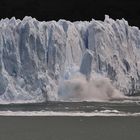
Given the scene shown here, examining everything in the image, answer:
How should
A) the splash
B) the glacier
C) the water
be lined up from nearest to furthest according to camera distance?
1. the water
2. the glacier
3. the splash

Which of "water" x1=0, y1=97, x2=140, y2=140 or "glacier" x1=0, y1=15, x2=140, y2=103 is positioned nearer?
"water" x1=0, y1=97, x2=140, y2=140

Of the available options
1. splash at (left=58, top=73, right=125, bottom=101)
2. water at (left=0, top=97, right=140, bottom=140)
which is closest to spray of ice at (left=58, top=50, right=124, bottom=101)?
splash at (left=58, top=73, right=125, bottom=101)

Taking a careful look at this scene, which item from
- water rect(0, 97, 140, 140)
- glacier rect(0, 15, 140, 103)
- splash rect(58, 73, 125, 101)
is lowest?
water rect(0, 97, 140, 140)

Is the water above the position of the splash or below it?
below

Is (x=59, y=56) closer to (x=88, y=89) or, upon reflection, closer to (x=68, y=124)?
(x=88, y=89)

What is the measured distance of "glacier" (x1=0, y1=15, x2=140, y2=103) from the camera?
72.0 ft

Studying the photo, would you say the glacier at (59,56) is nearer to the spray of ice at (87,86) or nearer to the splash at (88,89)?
the spray of ice at (87,86)

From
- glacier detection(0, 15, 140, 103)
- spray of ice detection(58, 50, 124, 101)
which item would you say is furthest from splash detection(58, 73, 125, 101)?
glacier detection(0, 15, 140, 103)

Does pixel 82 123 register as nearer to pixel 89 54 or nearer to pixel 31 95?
pixel 31 95

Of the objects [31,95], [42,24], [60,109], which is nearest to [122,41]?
[42,24]

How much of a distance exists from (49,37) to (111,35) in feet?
11.3

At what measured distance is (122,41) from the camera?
25828mm

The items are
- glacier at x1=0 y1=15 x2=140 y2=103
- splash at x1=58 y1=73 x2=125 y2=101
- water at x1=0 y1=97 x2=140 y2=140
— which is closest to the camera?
water at x1=0 y1=97 x2=140 y2=140

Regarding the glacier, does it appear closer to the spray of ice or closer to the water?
the spray of ice
